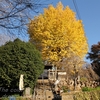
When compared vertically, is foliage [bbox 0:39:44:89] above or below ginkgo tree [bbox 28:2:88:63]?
below

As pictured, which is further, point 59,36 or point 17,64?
point 59,36

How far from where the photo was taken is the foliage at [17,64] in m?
17.6

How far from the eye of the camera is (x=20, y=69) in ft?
58.4

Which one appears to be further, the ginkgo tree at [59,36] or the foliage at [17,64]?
the ginkgo tree at [59,36]

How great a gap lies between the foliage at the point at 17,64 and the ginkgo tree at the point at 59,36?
11772 millimetres

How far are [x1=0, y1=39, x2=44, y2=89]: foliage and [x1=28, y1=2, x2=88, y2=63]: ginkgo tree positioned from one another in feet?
38.6

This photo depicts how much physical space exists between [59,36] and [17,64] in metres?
14.3

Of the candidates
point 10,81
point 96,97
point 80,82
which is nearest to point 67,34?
point 80,82

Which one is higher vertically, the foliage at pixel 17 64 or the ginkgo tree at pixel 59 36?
the ginkgo tree at pixel 59 36

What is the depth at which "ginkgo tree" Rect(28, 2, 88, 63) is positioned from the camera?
30766mm

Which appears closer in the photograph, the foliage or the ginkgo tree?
the foliage

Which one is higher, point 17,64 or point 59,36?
point 59,36

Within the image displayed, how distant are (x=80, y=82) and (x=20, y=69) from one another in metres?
9.41

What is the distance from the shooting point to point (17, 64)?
1784 cm
